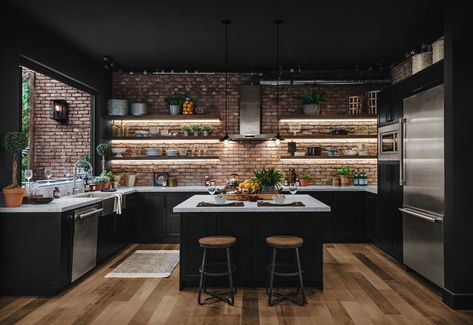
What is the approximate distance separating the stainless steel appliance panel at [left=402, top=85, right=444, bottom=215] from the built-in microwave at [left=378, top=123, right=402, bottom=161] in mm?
233

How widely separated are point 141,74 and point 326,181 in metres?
4.33

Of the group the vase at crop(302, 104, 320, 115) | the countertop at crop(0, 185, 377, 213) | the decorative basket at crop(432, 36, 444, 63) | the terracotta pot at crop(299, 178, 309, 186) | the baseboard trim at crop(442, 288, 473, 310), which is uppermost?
the decorative basket at crop(432, 36, 444, 63)

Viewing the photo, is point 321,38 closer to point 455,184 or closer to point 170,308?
point 455,184

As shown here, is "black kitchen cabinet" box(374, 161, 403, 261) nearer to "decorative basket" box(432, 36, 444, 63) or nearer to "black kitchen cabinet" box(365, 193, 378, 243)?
"black kitchen cabinet" box(365, 193, 378, 243)

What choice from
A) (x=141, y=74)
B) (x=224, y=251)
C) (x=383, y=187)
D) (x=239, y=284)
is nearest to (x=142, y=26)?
(x=141, y=74)

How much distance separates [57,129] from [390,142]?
5473 mm

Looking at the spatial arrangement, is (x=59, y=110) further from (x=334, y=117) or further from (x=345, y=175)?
(x=345, y=175)

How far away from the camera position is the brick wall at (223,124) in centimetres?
744

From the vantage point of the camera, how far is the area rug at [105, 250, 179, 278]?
4734 mm

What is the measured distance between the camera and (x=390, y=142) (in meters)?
5.46

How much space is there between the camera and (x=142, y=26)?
507 centimetres

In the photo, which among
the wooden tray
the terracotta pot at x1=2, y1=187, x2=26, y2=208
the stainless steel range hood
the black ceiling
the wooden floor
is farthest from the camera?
the stainless steel range hood

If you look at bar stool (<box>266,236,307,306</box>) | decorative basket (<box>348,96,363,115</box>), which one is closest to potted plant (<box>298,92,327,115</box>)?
decorative basket (<box>348,96,363,115</box>)

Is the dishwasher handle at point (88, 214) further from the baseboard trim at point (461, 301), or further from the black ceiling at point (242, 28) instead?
the baseboard trim at point (461, 301)
